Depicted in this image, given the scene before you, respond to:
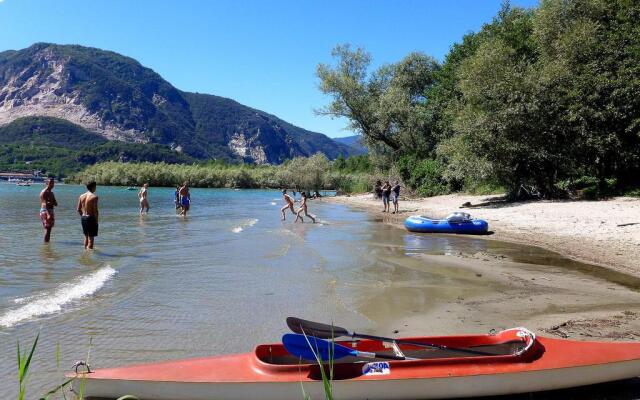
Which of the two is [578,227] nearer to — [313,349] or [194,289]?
[194,289]

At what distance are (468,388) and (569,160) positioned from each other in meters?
→ 24.2

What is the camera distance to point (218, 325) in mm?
6777

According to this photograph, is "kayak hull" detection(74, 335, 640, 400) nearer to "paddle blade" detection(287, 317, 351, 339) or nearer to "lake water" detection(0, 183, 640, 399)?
"paddle blade" detection(287, 317, 351, 339)

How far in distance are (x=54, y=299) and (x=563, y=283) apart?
32.4 feet

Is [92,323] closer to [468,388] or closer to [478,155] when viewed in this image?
[468,388]

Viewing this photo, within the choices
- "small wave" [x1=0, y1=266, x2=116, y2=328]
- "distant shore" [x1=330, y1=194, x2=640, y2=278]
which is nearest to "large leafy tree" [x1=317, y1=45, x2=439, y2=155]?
"distant shore" [x1=330, y1=194, x2=640, y2=278]

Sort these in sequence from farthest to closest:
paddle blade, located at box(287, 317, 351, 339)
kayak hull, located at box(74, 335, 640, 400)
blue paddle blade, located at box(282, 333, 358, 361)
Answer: paddle blade, located at box(287, 317, 351, 339) < blue paddle blade, located at box(282, 333, 358, 361) < kayak hull, located at box(74, 335, 640, 400)

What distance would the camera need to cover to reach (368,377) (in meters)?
4.24

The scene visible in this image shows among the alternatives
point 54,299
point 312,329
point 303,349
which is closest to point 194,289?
point 54,299

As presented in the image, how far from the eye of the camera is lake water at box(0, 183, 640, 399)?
19.7ft

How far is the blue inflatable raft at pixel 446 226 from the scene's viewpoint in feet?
A: 60.0

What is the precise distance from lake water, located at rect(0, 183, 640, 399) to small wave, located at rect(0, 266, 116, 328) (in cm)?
2

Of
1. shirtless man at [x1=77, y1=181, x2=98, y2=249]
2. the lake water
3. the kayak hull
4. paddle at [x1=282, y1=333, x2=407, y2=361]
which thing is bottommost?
the lake water

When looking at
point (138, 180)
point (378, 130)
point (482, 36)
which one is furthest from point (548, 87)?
point (138, 180)
